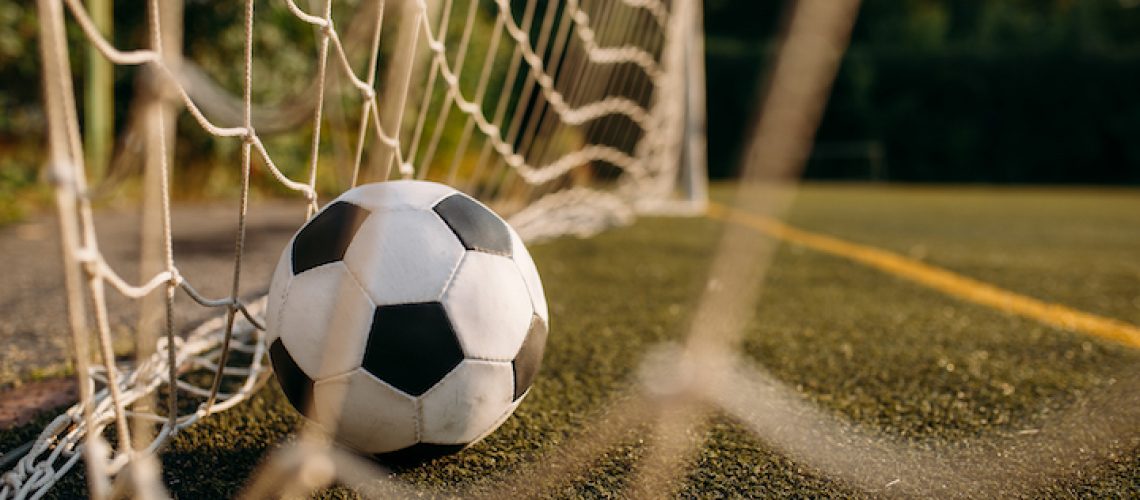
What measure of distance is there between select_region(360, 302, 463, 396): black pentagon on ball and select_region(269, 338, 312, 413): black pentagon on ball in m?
0.10

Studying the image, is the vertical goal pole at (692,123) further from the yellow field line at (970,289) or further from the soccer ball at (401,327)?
the soccer ball at (401,327)

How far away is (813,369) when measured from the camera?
1773mm

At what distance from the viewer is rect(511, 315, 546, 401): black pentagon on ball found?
1.26 m

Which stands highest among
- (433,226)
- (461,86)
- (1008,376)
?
(433,226)

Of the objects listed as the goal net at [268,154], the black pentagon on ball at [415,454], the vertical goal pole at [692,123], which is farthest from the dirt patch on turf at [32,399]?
the vertical goal pole at [692,123]

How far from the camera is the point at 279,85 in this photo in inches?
251

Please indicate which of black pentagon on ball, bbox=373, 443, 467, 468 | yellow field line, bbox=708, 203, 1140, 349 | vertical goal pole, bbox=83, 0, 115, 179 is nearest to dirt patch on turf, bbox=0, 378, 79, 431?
black pentagon on ball, bbox=373, 443, 467, 468

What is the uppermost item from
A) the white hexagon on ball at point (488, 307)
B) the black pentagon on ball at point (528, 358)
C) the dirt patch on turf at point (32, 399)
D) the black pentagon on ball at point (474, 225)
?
the black pentagon on ball at point (474, 225)

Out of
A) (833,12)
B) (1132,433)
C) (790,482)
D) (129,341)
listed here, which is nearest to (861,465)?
(790,482)

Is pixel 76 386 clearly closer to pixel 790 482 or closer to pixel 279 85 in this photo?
pixel 790 482

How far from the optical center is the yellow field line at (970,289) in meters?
2.18

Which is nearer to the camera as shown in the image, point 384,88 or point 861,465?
point 861,465

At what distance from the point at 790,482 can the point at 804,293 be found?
61.3 inches

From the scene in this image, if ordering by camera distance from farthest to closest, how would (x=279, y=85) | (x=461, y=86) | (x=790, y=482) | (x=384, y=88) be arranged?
(x=461, y=86) → (x=384, y=88) → (x=279, y=85) → (x=790, y=482)
